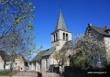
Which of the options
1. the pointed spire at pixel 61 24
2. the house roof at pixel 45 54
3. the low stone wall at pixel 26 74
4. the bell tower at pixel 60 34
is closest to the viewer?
the low stone wall at pixel 26 74

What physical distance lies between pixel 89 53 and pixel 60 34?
129 ft

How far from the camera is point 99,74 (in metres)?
40.5

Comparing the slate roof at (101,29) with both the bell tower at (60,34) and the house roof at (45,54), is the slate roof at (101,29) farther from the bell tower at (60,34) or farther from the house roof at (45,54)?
the house roof at (45,54)

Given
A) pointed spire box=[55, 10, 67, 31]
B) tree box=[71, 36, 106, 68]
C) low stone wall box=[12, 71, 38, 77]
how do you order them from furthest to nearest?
pointed spire box=[55, 10, 67, 31]
low stone wall box=[12, 71, 38, 77]
tree box=[71, 36, 106, 68]

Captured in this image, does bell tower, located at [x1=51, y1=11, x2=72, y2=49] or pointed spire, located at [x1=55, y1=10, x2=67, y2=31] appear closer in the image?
bell tower, located at [x1=51, y1=11, x2=72, y2=49]

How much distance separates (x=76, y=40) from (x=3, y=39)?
149 ft

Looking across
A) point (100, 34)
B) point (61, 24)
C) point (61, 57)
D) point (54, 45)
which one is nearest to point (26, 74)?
point (61, 57)

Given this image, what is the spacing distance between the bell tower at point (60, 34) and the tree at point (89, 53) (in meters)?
32.3

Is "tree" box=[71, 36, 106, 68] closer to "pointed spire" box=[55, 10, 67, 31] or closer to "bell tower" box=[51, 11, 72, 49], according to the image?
"bell tower" box=[51, 11, 72, 49]

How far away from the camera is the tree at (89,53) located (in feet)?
174

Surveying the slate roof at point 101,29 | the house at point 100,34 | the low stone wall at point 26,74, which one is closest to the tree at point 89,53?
the house at point 100,34

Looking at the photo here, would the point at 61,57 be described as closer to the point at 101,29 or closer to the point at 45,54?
the point at 101,29

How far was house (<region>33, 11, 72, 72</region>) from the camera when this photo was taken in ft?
290

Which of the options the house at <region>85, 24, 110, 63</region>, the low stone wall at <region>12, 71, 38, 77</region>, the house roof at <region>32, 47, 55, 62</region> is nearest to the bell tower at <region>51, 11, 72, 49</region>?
the house roof at <region>32, 47, 55, 62</region>
